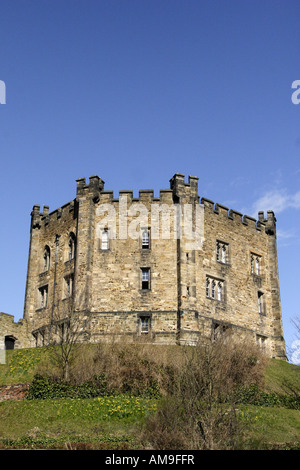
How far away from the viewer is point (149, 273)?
4281 cm

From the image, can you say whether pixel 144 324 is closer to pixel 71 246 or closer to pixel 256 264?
pixel 71 246

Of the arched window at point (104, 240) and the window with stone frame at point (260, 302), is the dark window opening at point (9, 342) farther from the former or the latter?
the window with stone frame at point (260, 302)

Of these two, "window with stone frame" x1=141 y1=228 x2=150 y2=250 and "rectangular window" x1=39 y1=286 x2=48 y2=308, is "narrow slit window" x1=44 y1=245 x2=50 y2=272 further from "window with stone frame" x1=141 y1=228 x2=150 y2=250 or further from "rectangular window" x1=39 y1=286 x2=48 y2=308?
"window with stone frame" x1=141 y1=228 x2=150 y2=250

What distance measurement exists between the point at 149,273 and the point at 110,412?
15.4m

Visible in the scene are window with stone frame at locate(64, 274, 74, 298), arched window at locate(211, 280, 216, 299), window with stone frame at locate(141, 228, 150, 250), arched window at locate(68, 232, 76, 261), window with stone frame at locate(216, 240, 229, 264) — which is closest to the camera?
window with stone frame at locate(141, 228, 150, 250)

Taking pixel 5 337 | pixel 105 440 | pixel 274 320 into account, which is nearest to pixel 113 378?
pixel 105 440

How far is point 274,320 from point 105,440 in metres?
25.4

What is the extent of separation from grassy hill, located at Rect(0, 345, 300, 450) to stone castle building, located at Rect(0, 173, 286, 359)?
171 inches

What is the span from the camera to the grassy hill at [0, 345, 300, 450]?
80.6 ft

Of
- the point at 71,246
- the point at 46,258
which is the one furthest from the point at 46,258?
the point at 71,246

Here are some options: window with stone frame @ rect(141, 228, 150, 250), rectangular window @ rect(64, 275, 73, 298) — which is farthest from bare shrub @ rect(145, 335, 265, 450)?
rectangular window @ rect(64, 275, 73, 298)
